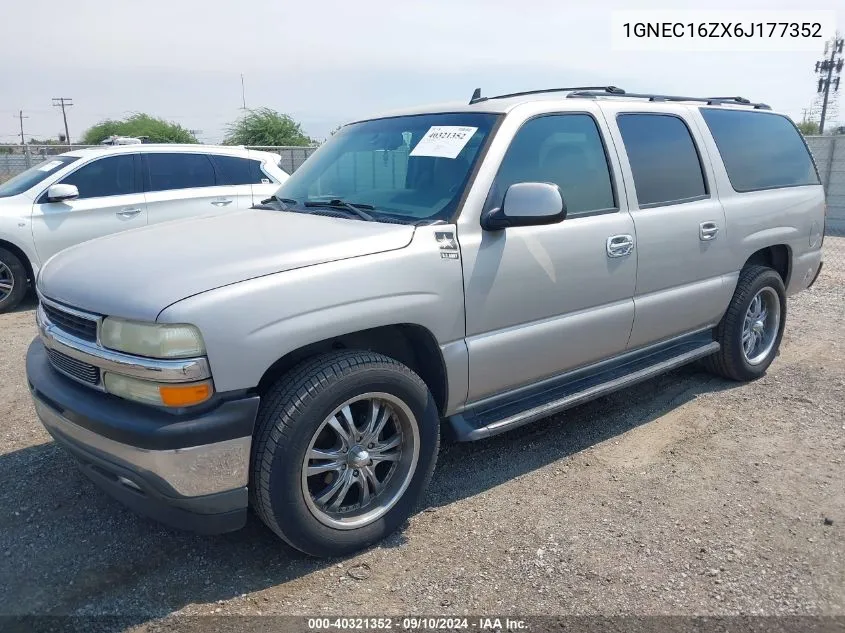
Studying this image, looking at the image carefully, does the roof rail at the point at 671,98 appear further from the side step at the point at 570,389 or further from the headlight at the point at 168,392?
the headlight at the point at 168,392

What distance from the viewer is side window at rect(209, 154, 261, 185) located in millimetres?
8586

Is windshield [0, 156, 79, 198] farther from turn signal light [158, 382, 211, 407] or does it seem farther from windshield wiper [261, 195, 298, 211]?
turn signal light [158, 382, 211, 407]

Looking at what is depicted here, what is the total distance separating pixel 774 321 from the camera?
17.5 ft

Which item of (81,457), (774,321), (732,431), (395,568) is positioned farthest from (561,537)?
(774,321)

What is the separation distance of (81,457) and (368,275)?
1.39 meters

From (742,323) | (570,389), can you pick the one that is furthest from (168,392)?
(742,323)

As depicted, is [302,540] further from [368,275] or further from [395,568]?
[368,275]

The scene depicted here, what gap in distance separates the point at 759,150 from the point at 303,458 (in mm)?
4130

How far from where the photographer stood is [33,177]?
308 inches

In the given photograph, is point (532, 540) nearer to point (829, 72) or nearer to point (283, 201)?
point (283, 201)

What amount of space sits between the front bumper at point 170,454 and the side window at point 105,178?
582cm

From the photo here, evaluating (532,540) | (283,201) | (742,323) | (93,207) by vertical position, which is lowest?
(532,540)

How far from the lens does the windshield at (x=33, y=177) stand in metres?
7.65

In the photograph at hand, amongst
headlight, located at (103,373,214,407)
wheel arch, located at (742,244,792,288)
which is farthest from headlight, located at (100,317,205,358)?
wheel arch, located at (742,244,792,288)
